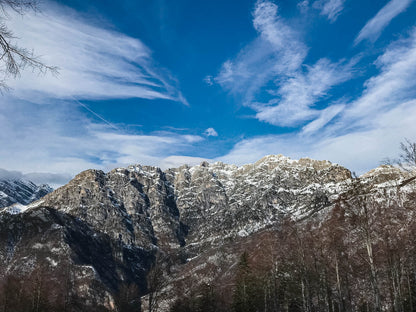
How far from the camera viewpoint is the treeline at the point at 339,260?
3134 centimetres

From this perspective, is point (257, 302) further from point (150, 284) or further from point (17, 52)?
point (17, 52)

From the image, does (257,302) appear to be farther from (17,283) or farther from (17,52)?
(17,52)

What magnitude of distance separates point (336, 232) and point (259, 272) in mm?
22982

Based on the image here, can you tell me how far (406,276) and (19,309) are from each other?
192 feet

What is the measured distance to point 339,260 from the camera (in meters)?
48.9

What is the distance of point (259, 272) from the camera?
6247cm

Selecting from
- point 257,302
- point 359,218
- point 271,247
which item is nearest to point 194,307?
point 257,302

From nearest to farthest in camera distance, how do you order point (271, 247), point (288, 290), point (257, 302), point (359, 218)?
point (359, 218) < point (271, 247) < point (288, 290) < point (257, 302)

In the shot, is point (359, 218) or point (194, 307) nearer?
point (359, 218)

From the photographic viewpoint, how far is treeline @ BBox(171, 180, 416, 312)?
3134 cm

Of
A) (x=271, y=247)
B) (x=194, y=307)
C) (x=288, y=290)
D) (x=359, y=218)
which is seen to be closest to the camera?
(x=359, y=218)

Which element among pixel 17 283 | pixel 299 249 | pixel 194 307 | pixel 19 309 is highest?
pixel 299 249

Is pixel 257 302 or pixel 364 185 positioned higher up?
pixel 364 185

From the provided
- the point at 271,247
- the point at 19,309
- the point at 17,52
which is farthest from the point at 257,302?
the point at 17,52
